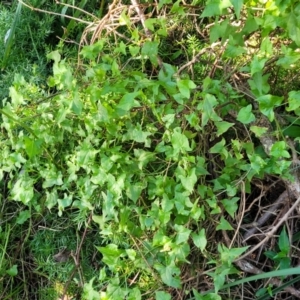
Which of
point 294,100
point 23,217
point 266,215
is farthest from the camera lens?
point 23,217

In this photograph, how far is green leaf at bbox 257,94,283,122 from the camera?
1.03 meters

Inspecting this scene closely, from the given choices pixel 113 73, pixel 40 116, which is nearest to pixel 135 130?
pixel 113 73

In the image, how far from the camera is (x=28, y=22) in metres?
1.51

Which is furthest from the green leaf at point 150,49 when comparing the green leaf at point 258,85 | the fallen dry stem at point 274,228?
the fallen dry stem at point 274,228

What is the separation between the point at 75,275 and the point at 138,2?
761 millimetres

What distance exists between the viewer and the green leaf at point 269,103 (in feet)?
3.38

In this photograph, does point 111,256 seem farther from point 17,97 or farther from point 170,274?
point 17,97

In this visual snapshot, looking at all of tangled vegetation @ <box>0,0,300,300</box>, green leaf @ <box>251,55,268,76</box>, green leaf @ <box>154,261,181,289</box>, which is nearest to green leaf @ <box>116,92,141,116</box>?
tangled vegetation @ <box>0,0,300,300</box>

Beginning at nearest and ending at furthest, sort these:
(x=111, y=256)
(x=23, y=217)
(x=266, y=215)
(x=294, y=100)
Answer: (x=294, y=100) → (x=111, y=256) → (x=266, y=215) → (x=23, y=217)

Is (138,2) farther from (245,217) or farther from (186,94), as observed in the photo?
(245,217)

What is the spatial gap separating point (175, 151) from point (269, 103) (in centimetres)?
22

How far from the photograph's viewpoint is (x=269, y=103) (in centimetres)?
104

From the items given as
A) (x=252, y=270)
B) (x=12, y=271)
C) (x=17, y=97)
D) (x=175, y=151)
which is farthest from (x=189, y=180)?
(x=12, y=271)

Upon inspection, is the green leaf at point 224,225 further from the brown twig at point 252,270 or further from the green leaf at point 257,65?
the green leaf at point 257,65
